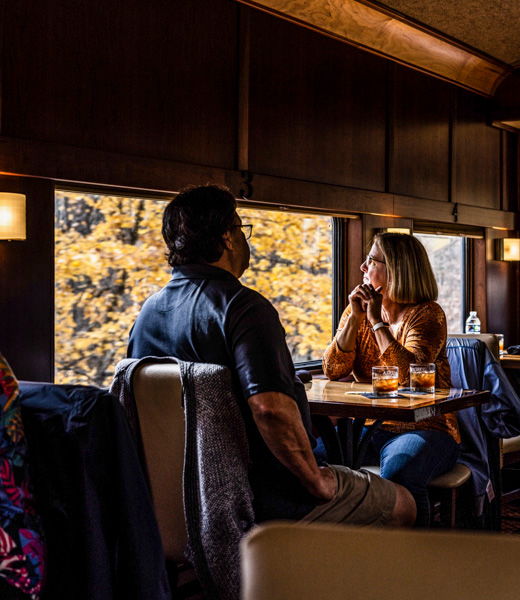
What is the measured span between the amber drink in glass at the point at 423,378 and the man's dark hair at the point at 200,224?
108 centimetres

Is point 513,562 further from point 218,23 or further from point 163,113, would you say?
point 218,23

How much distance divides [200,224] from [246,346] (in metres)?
0.46

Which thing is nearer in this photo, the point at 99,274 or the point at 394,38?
the point at 99,274

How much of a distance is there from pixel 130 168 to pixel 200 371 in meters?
2.14

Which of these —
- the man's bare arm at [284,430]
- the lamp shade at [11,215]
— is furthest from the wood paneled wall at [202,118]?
the man's bare arm at [284,430]

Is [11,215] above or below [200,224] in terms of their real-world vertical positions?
above

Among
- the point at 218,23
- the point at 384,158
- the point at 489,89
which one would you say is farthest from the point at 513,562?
the point at 489,89

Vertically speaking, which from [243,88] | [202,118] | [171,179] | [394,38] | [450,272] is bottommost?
[450,272]

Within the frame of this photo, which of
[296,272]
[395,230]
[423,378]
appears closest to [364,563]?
[423,378]

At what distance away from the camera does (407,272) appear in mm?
3393

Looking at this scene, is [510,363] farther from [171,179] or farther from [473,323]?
[171,179]

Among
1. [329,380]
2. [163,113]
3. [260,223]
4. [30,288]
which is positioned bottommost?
[329,380]

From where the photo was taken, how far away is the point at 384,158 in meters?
5.80

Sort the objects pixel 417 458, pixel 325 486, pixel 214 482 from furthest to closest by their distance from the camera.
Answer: pixel 417 458 → pixel 325 486 → pixel 214 482
